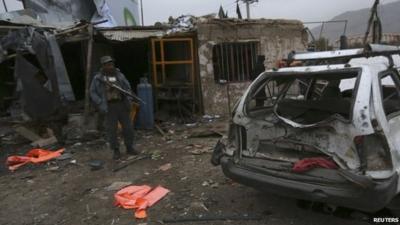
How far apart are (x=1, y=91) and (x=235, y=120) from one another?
29.1 feet

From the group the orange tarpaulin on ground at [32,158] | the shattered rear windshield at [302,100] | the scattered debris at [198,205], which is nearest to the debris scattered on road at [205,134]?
the orange tarpaulin on ground at [32,158]

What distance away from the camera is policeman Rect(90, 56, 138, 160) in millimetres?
7020

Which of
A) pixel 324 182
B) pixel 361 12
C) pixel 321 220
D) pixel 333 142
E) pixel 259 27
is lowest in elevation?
pixel 321 220

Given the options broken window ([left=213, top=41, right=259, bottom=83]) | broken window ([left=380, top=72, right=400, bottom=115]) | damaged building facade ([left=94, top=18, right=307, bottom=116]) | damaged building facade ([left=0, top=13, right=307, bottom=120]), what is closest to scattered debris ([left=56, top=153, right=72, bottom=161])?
damaged building facade ([left=0, top=13, right=307, bottom=120])

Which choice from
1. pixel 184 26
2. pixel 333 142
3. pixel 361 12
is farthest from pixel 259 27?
pixel 361 12

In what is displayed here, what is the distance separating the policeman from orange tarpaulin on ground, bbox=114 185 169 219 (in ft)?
5.70

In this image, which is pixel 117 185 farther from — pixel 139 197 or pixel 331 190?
pixel 331 190

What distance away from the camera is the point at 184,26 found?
37.0 feet

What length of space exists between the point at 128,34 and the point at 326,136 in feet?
24.8

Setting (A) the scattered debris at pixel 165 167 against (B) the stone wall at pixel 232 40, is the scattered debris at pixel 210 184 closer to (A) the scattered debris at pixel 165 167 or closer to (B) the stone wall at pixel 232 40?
(A) the scattered debris at pixel 165 167

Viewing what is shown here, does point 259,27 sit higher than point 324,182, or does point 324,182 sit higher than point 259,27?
point 259,27

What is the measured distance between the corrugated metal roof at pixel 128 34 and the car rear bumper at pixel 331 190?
695 centimetres

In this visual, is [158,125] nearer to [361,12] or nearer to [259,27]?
[259,27]

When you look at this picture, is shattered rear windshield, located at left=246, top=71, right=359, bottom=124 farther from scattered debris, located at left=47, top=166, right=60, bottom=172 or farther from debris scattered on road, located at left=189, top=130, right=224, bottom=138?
scattered debris, located at left=47, top=166, right=60, bottom=172
